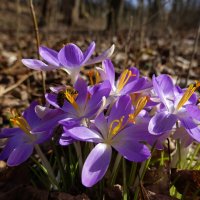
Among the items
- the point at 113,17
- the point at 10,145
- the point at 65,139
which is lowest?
the point at 113,17

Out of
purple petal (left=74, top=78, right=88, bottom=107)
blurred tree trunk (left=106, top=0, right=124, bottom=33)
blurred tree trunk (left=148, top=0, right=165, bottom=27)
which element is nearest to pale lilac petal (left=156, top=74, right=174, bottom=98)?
purple petal (left=74, top=78, right=88, bottom=107)

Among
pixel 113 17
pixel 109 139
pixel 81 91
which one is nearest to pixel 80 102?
pixel 81 91

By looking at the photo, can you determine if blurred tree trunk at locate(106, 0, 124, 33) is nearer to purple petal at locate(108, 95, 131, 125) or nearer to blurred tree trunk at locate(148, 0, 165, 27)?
blurred tree trunk at locate(148, 0, 165, 27)

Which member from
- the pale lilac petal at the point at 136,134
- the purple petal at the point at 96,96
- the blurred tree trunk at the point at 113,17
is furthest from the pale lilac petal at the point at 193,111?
the blurred tree trunk at the point at 113,17

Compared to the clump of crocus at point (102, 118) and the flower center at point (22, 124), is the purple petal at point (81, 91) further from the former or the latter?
the flower center at point (22, 124)

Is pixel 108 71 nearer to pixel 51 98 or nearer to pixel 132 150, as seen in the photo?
pixel 51 98

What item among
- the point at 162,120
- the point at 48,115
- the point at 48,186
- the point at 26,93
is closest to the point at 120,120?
the point at 162,120
